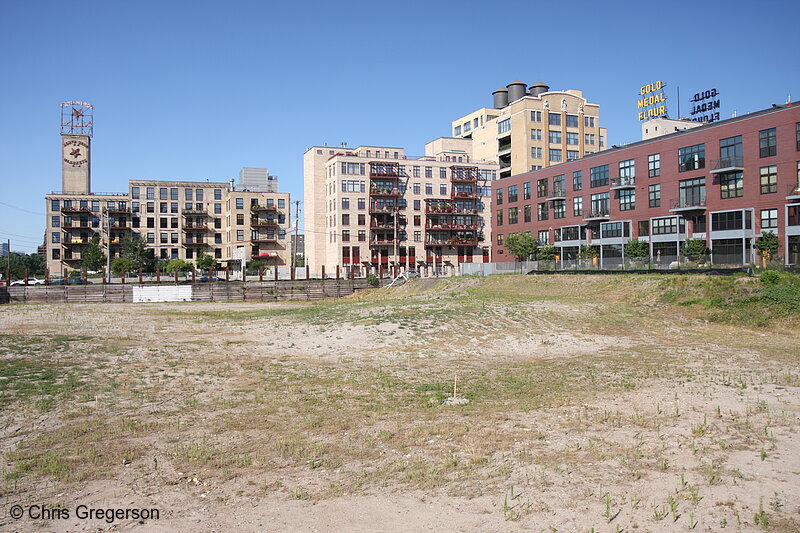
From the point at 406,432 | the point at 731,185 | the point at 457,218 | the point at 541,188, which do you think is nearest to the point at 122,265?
the point at 457,218

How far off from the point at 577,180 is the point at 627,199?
908 centimetres

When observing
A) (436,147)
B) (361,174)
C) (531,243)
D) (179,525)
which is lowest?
(179,525)

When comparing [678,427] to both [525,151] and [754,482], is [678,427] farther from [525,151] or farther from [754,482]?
[525,151]

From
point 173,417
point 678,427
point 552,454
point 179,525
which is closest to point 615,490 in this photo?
point 552,454

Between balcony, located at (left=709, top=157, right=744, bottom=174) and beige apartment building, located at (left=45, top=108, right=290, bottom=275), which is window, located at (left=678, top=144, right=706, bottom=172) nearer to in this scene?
balcony, located at (left=709, top=157, right=744, bottom=174)

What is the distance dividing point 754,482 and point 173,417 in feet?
36.1

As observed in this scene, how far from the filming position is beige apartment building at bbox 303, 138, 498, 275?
103312 millimetres

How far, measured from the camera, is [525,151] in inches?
3986

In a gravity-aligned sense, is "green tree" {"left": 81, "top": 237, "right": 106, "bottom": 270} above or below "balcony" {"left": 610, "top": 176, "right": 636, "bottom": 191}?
below

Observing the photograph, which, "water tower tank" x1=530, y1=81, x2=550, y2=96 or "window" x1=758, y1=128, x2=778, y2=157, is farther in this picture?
"water tower tank" x1=530, y1=81, x2=550, y2=96

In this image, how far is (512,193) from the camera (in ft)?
295

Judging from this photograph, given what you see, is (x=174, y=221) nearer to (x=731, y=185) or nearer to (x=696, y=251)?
(x=696, y=251)

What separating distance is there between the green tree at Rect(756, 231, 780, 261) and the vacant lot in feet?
94.0

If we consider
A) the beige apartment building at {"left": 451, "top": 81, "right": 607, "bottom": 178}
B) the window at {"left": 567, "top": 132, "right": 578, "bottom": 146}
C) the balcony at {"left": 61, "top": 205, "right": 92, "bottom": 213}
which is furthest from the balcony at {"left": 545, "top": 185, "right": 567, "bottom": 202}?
the balcony at {"left": 61, "top": 205, "right": 92, "bottom": 213}
